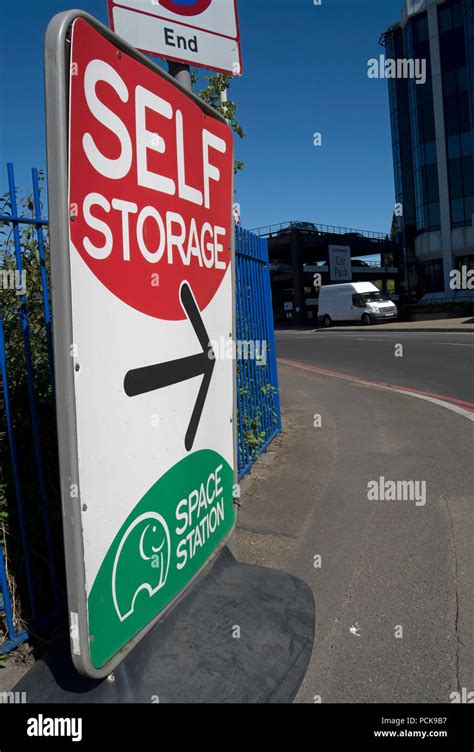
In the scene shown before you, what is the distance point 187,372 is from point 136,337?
0.42 metres

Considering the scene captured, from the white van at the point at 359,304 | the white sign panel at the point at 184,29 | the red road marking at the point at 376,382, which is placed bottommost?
the red road marking at the point at 376,382

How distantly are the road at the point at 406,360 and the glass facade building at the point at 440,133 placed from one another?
17.1 m

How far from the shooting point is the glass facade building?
34188mm

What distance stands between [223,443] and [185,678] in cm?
103

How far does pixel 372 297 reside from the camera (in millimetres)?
30453

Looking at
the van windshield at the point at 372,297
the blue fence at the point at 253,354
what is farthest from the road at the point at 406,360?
the van windshield at the point at 372,297

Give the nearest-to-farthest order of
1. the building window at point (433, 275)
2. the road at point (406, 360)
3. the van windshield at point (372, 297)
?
the road at point (406, 360) → the van windshield at point (372, 297) → the building window at point (433, 275)

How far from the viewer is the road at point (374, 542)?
248cm

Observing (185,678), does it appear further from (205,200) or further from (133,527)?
(205,200)

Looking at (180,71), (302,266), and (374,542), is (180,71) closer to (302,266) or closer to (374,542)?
(374,542)

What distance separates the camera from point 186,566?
2.29 m

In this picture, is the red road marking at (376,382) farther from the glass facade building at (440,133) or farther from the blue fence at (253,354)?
the glass facade building at (440,133)

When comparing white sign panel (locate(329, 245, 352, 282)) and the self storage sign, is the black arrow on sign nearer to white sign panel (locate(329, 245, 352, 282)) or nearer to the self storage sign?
the self storage sign
